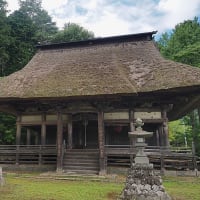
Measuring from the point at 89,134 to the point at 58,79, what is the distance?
4626mm

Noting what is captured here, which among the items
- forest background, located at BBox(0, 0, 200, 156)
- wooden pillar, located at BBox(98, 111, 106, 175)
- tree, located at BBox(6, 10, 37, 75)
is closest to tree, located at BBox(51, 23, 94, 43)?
forest background, located at BBox(0, 0, 200, 156)

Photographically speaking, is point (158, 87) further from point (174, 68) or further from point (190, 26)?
point (190, 26)

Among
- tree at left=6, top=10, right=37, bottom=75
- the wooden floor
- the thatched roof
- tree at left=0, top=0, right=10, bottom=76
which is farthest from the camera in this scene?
tree at left=6, top=10, right=37, bottom=75

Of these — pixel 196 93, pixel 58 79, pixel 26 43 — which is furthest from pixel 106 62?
pixel 26 43

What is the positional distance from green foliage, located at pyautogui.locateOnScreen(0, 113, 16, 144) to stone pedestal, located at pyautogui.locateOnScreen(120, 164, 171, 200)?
17.5 metres

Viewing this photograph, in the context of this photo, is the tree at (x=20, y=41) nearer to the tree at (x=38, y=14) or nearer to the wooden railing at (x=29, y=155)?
the tree at (x=38, y=14)

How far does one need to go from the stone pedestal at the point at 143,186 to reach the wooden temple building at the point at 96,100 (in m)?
5.25

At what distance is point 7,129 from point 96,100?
1294 centimetres

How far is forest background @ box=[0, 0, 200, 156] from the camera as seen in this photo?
20859 mm

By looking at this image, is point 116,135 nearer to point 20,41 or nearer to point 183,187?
point 183,187

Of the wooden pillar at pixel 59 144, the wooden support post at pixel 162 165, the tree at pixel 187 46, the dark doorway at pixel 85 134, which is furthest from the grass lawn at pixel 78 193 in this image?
the tree at pixel 187 46

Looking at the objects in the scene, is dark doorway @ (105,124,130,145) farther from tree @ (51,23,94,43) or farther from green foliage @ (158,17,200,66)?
tree @ (51,23,94,43)

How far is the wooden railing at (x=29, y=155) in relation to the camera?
44.7ft

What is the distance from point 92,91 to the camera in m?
12.0
